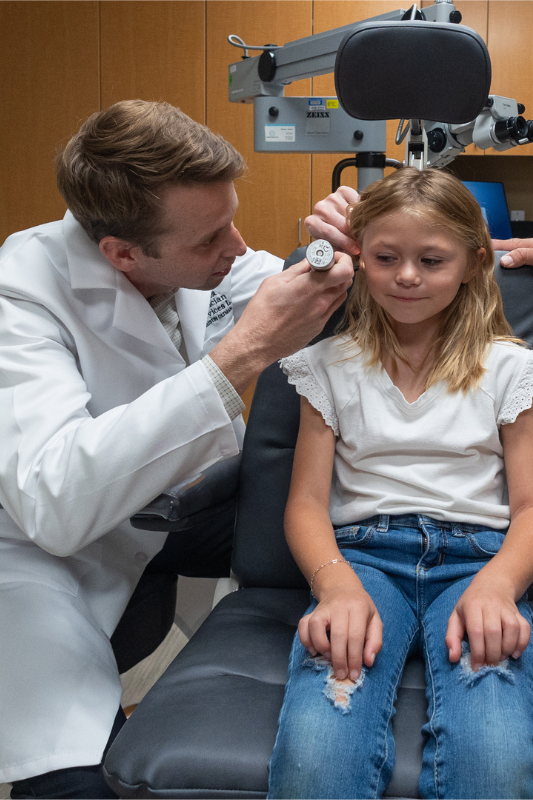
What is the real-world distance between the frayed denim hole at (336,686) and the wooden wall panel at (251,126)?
3.25 meters

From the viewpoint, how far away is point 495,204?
12.5ft

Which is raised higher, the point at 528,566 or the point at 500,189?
the point at 500,189

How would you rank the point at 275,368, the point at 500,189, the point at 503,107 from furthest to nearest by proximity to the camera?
the point at 500,189, the point at 503,107, the point at 275,368

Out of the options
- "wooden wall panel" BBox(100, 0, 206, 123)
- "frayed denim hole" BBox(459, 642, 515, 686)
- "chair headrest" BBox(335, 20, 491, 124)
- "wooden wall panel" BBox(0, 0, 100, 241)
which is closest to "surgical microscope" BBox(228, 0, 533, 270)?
"chair headrest" BBox(335, 20, 491, 124)

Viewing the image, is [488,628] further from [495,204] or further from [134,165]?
[495,204]

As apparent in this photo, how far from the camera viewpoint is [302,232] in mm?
3986

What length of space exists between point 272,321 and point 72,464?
0.38 m

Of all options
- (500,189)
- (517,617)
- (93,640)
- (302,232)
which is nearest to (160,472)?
(93,640)

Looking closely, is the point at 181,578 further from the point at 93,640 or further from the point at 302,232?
the point at 302,232

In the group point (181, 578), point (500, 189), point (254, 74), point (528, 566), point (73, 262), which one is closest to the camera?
point (528, 566)

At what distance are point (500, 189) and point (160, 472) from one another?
11.1 ft

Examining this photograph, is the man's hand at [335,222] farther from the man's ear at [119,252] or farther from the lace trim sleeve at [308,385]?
the man's ear at [119,252]

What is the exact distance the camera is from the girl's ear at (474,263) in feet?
4.02

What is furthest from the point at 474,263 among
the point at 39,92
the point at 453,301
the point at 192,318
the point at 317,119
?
the point at 39,92
